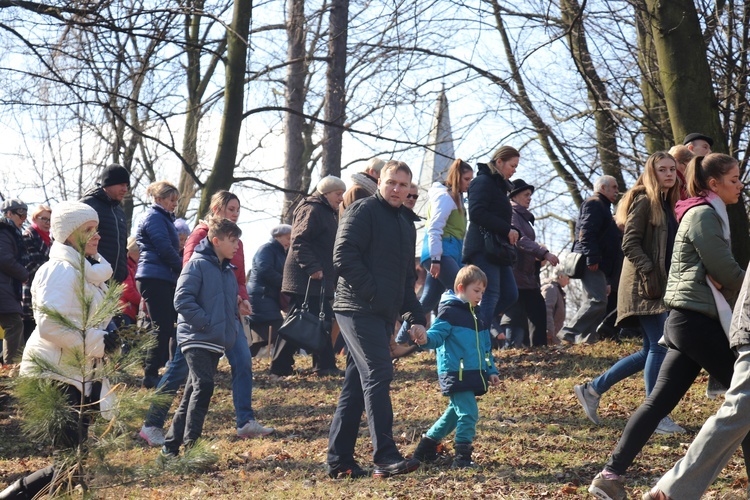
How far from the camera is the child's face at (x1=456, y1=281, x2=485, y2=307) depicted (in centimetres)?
673

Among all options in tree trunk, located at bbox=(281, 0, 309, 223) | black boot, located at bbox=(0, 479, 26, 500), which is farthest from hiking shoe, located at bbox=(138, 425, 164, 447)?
tree trunk, located at bbox=(281, 0, 309, 223)

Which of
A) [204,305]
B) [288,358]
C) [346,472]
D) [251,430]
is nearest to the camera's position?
[346,472]

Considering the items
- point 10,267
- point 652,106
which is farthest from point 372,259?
point 652,106

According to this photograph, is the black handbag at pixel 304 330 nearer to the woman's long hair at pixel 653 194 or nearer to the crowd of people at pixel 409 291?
the crowd of people at pixel 409 291

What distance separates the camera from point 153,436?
7.73m

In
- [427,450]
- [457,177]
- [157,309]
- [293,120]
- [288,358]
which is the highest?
[293,120]

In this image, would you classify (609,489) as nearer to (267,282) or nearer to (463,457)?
(463,457)

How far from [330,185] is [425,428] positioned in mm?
3207

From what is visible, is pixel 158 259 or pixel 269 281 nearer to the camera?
pixel 158 259

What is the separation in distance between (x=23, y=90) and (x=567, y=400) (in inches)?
287

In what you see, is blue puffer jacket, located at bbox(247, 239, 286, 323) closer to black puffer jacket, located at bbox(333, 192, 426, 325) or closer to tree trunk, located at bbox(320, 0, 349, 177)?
tree trunk, located at bbox(320, 0, 349, 177)

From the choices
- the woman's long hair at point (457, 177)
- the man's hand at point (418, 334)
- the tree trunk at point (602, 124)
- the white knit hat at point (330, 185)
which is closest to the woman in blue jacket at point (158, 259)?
the white knit hat at point (330, 185)

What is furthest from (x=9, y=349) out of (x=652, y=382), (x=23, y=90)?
(x=652, y=382)

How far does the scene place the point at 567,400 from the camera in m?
8.57
